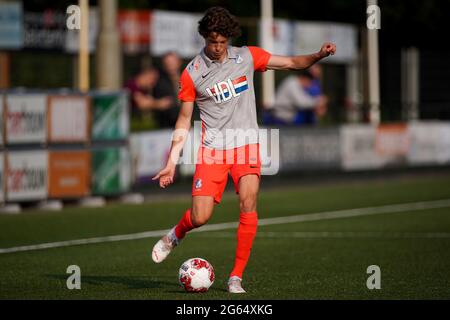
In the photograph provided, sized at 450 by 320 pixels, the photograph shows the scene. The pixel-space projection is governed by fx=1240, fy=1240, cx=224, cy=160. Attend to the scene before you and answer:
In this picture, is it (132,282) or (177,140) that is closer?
(177,140)

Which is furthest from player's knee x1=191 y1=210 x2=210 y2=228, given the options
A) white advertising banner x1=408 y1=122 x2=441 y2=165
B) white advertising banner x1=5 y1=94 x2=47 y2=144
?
white advertising banner x1=408 y1=122 x2=441 y2=165

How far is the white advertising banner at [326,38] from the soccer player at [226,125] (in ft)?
88.8

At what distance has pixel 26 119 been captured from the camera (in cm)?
1912

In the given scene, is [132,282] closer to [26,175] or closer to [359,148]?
[26,175]

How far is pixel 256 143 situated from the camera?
10.8 meters

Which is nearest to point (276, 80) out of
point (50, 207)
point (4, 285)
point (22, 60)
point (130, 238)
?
point (22, 60)

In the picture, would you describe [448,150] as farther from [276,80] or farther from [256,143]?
[256,143]

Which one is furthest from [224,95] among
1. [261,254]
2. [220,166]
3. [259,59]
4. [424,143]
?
[424,143]

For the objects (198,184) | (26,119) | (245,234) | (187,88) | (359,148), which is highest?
(187,88)

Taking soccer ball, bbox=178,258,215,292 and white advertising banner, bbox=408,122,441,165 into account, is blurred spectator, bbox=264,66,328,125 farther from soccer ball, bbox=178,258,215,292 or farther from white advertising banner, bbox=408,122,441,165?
soccer ball, bbox=178,258,215,292

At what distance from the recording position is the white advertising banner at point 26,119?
18.8 meters

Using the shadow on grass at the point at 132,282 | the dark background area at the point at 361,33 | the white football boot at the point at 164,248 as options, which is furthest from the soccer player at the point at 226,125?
the dark background area at the point at 361,33

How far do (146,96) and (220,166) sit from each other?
41.7 feet
